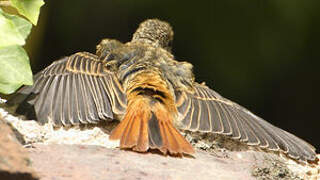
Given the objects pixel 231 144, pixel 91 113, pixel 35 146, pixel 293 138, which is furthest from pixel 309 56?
pixel 35 146

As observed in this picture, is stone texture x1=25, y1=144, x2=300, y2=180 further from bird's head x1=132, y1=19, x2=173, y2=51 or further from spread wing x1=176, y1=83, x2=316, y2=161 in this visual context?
bird's head x1=132, y1=19, x2=173, y2=51

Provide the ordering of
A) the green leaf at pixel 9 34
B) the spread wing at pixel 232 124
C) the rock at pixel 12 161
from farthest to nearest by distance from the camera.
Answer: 1. the spread wing at pixel 232 124
2. the green leaf at pixel 9 34
3. the rock at pixel 12 161

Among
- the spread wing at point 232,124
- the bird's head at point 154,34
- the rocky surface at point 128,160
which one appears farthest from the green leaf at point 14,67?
the bird's head at point 154,34

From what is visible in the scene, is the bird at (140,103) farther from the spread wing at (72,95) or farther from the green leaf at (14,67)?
the green leaf at (14,67)

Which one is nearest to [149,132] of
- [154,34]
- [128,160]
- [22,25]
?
[128,160]

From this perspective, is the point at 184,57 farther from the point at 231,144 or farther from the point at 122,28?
the point at 231,144

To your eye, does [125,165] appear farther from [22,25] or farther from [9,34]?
[22,25]
